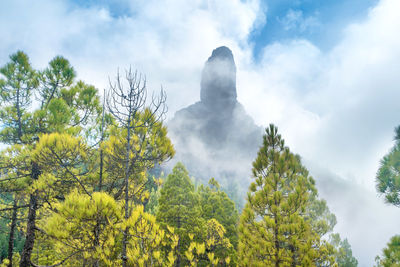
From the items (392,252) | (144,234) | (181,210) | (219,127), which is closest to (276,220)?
(392,252)

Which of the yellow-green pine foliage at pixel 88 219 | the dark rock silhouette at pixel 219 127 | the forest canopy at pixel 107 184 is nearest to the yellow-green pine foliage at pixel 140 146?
the forest canopy at pixel 107 184

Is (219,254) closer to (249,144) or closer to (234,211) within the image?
(234,211)

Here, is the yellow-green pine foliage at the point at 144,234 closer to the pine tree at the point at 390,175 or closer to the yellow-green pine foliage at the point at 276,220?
the yellow-green pine foliage at the point at 276,220

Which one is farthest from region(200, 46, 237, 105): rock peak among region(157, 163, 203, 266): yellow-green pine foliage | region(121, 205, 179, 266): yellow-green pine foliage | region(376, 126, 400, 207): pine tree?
region(121, 205, 179, 266): yellow-green pine foliage

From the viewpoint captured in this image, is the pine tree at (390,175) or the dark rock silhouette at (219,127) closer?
the pine tree at (390,175)

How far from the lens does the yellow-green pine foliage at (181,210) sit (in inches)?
375

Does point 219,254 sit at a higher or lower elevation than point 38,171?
lower

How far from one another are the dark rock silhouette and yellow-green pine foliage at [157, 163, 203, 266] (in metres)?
95.6

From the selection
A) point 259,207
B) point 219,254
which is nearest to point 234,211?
point 219,254

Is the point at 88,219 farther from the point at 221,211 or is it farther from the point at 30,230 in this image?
the point at 221,211

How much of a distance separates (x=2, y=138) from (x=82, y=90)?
283 cm

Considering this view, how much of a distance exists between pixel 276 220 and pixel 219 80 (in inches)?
4682

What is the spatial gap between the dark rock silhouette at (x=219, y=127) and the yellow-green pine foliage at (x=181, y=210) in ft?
313

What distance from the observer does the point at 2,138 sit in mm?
6523
